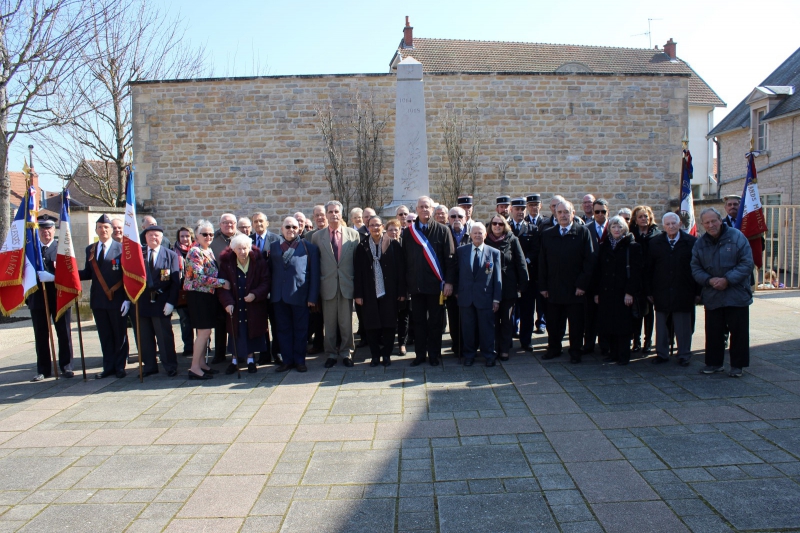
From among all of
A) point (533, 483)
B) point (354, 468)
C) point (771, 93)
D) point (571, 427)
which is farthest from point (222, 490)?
point (771, 93)

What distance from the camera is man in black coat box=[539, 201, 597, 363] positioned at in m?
6.91

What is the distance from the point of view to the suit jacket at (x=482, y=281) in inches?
271

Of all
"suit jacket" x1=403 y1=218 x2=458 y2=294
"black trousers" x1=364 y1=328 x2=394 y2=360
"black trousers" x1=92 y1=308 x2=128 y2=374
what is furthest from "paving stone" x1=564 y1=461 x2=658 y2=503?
"black trousers" x1=92 y1=308 x2=128 y2=374

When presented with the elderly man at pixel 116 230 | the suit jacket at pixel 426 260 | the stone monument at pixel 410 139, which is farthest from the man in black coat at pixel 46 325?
the stone monument at pixel 410 139

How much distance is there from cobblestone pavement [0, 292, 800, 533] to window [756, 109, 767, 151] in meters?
19.6

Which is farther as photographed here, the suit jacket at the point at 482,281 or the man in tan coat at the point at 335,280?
the man in tan coat at the point at 335,280

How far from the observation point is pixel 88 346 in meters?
8.91

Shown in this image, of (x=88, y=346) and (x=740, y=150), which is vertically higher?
(x=740, y=150)

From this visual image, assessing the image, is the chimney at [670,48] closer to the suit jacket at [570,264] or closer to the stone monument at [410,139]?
the stone monument at [410,139]

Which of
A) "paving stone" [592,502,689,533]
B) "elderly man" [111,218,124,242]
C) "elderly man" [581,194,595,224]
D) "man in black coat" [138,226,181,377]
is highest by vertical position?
"elderly man" [581,194,595,224]

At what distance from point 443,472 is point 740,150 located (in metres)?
26.2

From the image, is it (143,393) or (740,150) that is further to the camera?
(740,150)

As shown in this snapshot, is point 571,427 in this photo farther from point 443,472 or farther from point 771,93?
point 771,93

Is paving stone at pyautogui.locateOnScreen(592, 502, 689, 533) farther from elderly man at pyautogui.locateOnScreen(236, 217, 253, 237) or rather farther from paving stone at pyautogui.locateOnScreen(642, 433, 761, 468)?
elderly man at pyautogui.locateOnScreen(236, 217, 253, 237)
